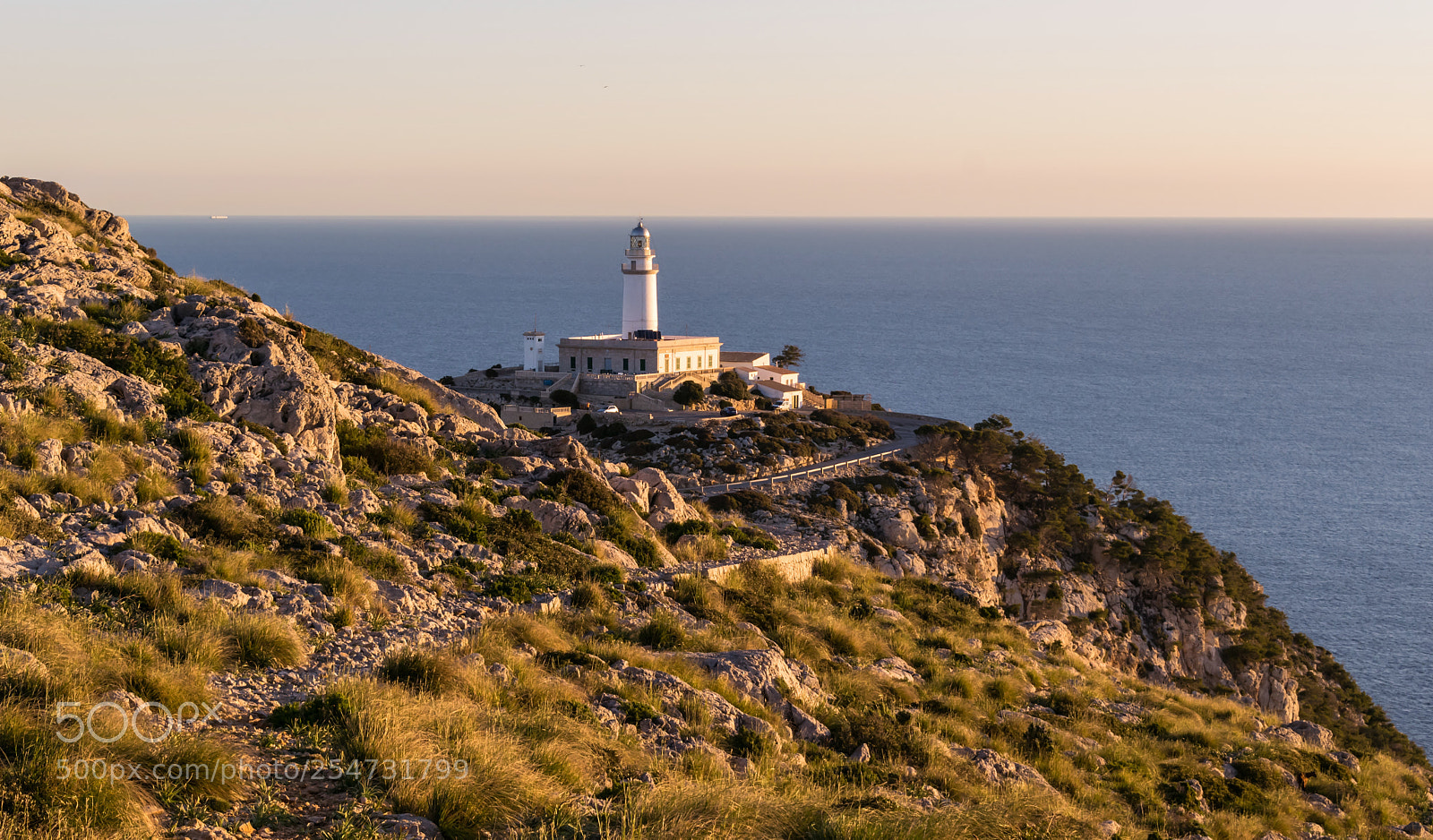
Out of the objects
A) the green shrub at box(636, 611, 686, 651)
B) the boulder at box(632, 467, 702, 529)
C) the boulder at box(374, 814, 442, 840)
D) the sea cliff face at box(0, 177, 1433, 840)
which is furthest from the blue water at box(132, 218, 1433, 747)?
the boulder at box(374, 814, 442, 840)

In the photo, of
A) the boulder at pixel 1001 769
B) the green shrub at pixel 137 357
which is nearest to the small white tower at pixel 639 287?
the green shrub at pixel 137 357

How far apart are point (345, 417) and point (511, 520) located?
449cm

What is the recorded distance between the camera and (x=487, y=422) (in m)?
28.0

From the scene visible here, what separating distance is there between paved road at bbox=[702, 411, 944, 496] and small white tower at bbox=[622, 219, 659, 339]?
22.0m

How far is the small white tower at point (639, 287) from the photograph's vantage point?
8319 cm

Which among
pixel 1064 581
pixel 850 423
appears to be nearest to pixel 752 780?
pixel 1064 581

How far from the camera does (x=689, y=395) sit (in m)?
65.9

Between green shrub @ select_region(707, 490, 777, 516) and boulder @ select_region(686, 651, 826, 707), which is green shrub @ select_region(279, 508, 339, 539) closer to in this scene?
boulder @ select_region(686, 651, 826, 707)

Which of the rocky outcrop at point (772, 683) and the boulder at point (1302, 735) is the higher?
the rocky outcrop at point (772, 683)

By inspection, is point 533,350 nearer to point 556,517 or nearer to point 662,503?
point 662,503

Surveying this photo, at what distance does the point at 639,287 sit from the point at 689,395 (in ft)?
64.8

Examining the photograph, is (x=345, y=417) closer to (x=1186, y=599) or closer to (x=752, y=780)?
(x=752, y=780)

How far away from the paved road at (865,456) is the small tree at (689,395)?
9.32 m

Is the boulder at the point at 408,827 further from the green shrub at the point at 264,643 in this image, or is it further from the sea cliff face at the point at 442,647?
the green shrub at the point at 264,643
